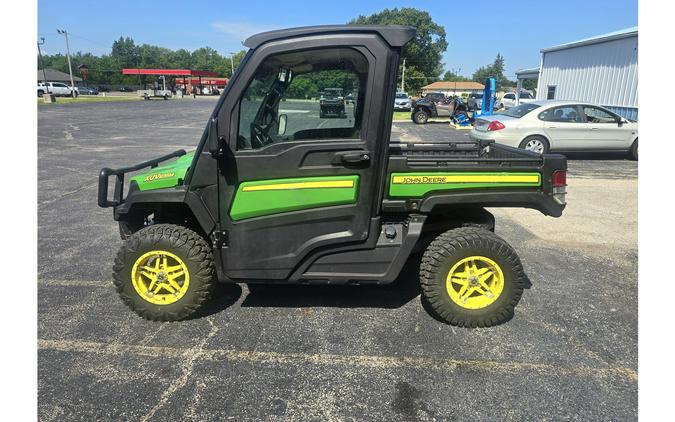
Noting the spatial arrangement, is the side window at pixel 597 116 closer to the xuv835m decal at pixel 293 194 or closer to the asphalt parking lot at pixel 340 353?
the asphalt parking lot at pixel 340 353

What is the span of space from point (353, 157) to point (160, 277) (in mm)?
1777

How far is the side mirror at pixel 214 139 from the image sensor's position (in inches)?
110

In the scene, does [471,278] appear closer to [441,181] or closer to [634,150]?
[441,181]

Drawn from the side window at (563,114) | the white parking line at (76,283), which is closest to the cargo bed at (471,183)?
the white parking line at (76,283)

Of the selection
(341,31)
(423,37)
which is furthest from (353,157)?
(423,37)

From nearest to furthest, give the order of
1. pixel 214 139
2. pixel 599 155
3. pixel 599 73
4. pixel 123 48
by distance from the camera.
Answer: pixel 214 139
pixel 599 155
pixel 599 73
pixel 123 48

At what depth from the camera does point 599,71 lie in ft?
55.5

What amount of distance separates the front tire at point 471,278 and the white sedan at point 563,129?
324 inches

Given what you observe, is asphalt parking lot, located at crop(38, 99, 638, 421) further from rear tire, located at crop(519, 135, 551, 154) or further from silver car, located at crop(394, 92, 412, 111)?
silver car, located at crop(394, 92, 412, 111)

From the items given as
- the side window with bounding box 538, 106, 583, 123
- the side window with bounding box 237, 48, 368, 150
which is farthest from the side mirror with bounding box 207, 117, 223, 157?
the side window with bounding box 538, 106, 583, 123

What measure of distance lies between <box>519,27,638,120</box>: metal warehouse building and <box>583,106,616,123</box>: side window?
168 inches

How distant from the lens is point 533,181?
3129 millimetres

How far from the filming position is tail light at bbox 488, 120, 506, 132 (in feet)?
35.2

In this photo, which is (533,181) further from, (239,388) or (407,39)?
(239,388)
